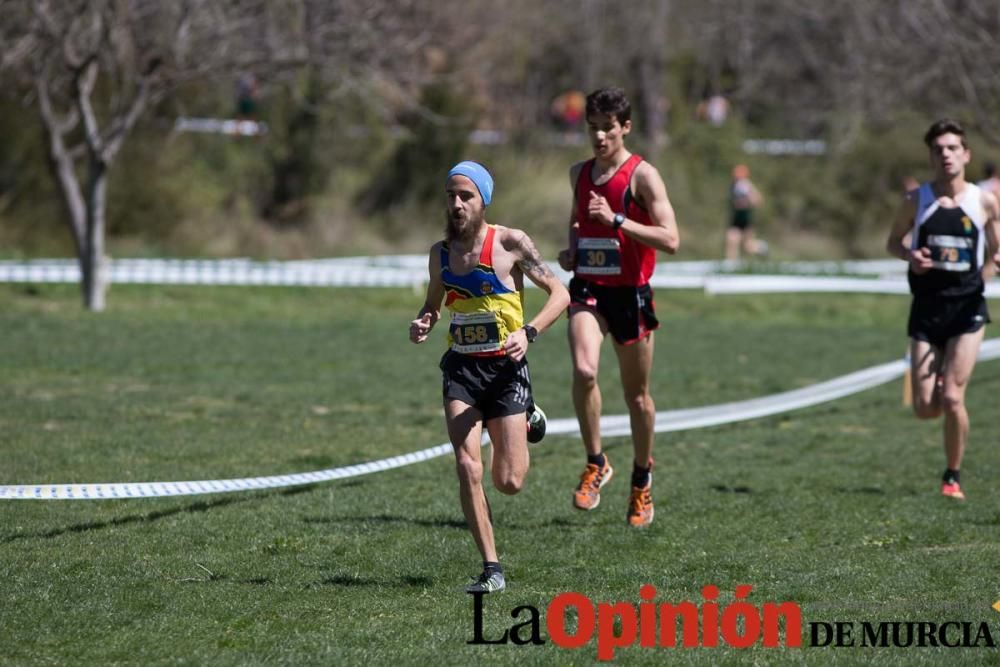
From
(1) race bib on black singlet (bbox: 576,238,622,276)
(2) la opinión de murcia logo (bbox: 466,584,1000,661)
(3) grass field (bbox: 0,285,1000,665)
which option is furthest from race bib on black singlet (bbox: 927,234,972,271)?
(2) la opinión de murcia logo (bbox: 466,584,1000,661)

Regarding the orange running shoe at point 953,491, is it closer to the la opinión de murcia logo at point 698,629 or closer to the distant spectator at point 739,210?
the la opinión de murcia logo at point 698,629

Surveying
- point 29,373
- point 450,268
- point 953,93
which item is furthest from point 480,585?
point 953,93

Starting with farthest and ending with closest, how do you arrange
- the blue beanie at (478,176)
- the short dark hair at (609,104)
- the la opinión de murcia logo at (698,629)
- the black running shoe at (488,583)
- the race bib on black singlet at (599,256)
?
the race bib on black singlet at (599,256) → the short dark hair at (609,104) → the blue beanie at (478,176) → the black running shoe at (488,583) → the la opinión de murcia logo at (698,629)

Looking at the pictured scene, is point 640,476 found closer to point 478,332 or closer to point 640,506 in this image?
point 640,506

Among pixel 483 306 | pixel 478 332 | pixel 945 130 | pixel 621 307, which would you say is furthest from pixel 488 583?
pixel 945 130

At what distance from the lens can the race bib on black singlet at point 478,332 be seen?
717cm

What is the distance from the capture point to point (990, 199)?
31.9 feet

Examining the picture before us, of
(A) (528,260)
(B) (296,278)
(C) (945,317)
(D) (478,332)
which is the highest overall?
(A) (528,260)

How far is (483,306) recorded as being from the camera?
7.18 m

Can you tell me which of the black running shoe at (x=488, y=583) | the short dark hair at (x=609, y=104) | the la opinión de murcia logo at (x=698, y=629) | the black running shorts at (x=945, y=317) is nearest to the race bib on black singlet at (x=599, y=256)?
the short dark hair at (x=609, y=104)

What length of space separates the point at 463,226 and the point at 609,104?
1.85 meters

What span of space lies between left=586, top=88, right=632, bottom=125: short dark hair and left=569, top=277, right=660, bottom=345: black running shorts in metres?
0.99

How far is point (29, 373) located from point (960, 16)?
1929cm

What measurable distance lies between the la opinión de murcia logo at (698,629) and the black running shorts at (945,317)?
10.8 ft
